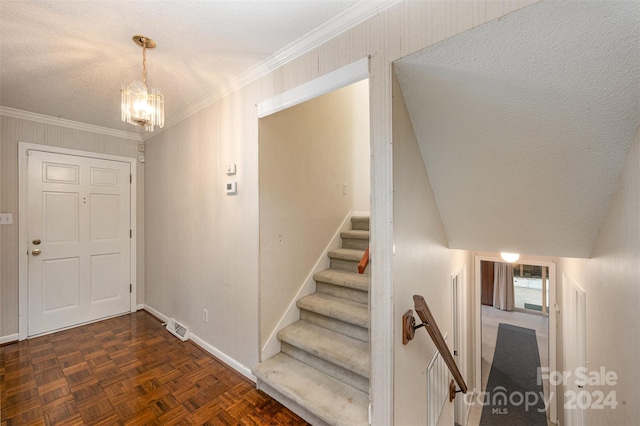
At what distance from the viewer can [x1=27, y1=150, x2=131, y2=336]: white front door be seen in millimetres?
2895

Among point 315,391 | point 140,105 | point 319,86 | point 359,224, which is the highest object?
point 319,86

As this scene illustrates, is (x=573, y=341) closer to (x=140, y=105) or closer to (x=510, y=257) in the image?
(x=510, y=257)

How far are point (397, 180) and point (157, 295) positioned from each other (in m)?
3.51

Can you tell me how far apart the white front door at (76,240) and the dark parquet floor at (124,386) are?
15.9 inches

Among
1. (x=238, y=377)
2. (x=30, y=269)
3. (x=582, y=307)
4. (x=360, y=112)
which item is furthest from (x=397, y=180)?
(x=30, y=269)

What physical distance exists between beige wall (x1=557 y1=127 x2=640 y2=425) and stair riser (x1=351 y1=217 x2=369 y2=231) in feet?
6.04

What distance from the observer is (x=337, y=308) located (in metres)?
2.15

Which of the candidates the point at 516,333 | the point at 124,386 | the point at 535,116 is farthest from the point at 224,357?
the point at 516,333

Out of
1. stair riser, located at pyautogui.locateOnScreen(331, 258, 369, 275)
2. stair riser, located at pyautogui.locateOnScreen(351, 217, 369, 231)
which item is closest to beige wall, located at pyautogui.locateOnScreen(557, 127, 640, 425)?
stair riser, located at pyautogui.locateOnScreen(331, 258, 369, 275)

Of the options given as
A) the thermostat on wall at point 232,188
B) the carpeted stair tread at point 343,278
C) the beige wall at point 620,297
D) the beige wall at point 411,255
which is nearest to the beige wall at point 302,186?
the carpeted stair tread at point 343,278

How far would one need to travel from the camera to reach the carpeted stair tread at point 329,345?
1.75m

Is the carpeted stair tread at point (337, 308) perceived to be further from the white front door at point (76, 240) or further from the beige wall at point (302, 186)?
the white front door at point (76, 240)

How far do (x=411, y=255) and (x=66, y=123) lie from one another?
4164 mm

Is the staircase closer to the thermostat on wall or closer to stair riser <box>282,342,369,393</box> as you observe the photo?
stair riser <box>282,342,369,393</box>
